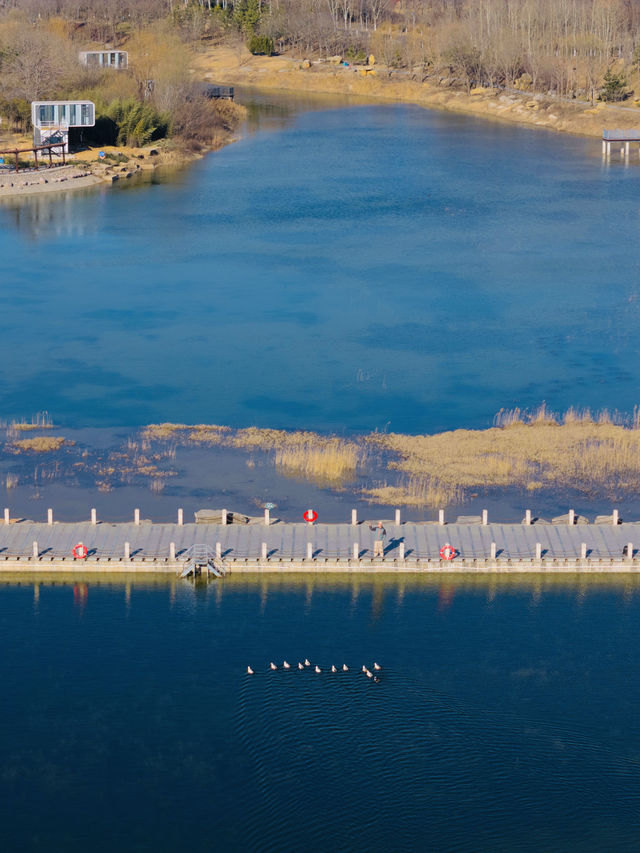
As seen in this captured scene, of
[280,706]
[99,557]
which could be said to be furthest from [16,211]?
[280,706]

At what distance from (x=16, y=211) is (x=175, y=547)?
220ft

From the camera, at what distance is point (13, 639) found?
4034 centimetres

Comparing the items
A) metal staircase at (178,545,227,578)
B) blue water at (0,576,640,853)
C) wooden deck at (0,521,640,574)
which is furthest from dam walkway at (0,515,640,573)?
blue water at (0,576,640,853)

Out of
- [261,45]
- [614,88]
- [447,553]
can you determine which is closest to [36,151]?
[614,88]

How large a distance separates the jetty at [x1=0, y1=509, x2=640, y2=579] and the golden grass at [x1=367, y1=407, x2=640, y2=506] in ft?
12.8

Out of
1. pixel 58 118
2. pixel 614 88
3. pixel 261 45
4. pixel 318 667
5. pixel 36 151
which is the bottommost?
pixel 318 667

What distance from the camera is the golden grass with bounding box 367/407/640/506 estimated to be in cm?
5116

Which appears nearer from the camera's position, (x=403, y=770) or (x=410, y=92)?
(x=403, y=770)

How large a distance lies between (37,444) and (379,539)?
1715 centimetres

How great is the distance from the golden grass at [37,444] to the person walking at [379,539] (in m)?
15.6

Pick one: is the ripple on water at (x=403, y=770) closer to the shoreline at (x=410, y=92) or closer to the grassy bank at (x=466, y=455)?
the grassy bank at (x=466, y=455)

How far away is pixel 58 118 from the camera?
122m

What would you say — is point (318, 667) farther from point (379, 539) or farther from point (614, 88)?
point (614, 88)

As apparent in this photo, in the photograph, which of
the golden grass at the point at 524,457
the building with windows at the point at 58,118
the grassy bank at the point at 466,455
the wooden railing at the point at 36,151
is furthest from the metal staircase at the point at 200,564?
the building with windows at the point at 58,118
